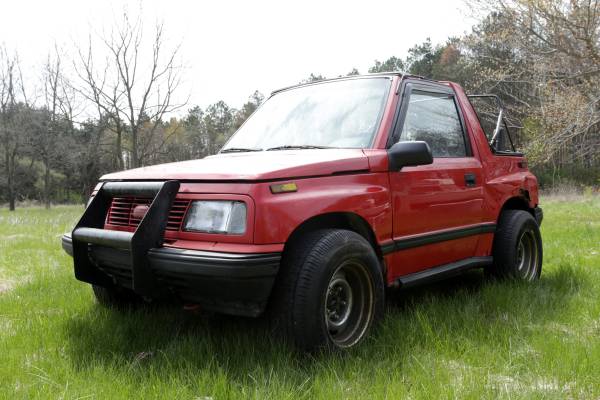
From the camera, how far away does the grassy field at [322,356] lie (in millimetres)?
2428

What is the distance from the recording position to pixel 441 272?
3752 millimetres

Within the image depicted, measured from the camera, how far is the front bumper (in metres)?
2.50

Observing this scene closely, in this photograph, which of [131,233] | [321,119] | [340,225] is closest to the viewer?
[131,233]

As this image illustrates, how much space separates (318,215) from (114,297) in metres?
1.86

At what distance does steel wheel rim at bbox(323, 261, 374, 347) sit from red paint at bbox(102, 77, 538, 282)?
31cm

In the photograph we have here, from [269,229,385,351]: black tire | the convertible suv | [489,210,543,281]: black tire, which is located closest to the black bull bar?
the convertible suv

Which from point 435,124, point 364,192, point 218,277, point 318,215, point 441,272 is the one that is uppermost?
point 435,124

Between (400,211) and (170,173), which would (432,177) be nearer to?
(400,211)

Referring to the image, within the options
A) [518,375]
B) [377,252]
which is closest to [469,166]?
[377,252]

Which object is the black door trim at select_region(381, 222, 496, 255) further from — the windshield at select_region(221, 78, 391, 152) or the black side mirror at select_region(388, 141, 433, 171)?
the windshield at select_region(221, 78, 391, 152)

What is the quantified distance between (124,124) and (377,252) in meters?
19.5

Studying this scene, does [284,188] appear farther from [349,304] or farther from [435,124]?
[435,124]

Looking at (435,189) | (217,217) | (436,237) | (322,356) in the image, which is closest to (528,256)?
(436,237)

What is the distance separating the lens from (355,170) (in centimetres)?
311
